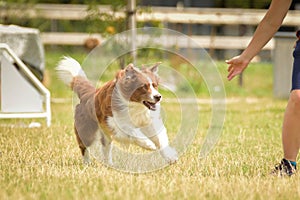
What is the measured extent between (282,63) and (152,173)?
27.4ft

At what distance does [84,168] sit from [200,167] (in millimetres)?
863

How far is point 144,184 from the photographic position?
4.50 meters

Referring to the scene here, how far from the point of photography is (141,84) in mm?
5367

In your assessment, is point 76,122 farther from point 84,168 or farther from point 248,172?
point 248,172

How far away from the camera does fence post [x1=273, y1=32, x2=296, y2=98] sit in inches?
508

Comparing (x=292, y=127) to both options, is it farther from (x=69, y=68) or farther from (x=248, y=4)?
(x=248, y=4)

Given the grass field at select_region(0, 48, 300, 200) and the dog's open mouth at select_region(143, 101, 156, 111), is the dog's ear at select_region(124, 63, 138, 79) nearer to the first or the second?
the dog's open mouth at select_region(143, 101, 156, 111)

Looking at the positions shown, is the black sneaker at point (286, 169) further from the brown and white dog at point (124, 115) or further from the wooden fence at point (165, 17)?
the wooden fence at point (165, 17)

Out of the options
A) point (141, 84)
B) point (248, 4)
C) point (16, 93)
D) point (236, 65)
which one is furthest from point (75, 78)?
point (248, 4)

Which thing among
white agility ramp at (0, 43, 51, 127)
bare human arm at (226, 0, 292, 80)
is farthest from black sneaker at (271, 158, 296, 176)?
white agility ramp at (0, 43, 51, 127)

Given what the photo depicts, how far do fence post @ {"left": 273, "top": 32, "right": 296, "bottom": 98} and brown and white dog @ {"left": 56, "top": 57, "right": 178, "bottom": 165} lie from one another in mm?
7436

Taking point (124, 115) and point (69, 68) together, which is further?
point (69, 68)

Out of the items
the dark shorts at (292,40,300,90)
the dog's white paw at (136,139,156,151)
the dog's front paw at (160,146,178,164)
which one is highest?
the dark shorts at (292,40,300,90)

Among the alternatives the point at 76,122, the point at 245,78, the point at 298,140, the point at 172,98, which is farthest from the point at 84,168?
the point at 245,78
